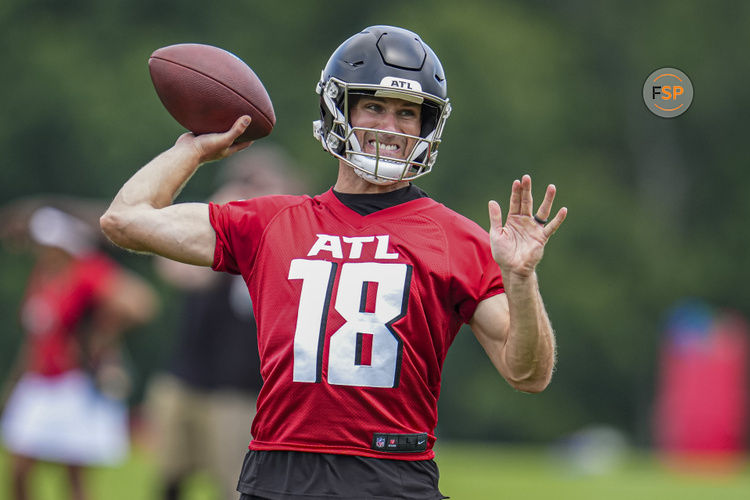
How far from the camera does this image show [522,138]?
76.9 ft

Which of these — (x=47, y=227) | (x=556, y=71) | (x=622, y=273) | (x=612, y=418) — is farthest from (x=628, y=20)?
(x=47, y=227)

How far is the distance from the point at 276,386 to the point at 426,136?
910 mm

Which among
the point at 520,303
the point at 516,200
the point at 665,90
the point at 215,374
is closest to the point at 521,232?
the point at 516,200

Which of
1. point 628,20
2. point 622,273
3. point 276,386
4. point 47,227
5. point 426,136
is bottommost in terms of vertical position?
point 276,386

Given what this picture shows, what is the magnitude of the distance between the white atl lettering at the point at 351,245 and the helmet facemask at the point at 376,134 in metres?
0.20

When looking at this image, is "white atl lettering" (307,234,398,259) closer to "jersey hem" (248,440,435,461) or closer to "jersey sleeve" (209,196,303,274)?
"jersey sleeve" (209,196,303,274)

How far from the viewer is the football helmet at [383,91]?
3.86m

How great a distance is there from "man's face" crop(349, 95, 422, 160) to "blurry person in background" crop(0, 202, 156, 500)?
418 cm

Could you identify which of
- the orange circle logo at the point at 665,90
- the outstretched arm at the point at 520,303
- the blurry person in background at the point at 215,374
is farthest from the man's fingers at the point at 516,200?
the blurry person in background at the point at 215,374

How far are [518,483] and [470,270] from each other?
848cm

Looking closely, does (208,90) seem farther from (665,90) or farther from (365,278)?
(665,90)

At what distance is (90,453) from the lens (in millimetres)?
7742

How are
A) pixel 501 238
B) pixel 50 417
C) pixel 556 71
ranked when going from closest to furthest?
pixel 501 238 < pixel 50 417 < pixel 556 71

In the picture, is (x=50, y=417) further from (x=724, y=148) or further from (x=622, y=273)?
(x=724, y=148)
